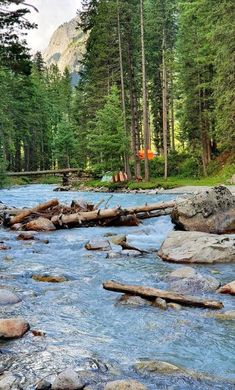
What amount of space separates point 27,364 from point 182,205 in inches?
362

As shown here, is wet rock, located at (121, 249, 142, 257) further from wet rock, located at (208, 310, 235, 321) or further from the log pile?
wet rock, located at (208, 310, 235, 321)

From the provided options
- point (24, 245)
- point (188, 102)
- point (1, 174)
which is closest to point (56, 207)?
point (24, 245)

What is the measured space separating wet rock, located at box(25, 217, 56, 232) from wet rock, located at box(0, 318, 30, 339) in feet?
30.3

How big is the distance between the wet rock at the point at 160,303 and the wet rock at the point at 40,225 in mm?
8566

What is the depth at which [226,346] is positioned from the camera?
5426 mm

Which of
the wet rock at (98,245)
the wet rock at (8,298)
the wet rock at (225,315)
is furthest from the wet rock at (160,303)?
the wet rock at (98,245)

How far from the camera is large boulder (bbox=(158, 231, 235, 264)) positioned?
1008 centimetres

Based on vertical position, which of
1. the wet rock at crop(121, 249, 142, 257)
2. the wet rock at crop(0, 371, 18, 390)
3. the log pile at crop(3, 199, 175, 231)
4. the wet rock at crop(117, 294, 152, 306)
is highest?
the log pile at crop(3, 199, 175, 231)

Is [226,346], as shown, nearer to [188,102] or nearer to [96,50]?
[188,102]

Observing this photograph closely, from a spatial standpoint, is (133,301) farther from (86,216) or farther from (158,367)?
(86,216)

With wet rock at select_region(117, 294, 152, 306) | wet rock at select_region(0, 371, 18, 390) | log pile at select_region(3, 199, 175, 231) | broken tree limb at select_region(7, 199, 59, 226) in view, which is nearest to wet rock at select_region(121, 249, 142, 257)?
wet rock at select_region(117, 294, 152, 306)

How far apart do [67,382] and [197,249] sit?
6469 millimetres

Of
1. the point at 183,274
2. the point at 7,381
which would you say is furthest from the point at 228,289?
the point at 7,381

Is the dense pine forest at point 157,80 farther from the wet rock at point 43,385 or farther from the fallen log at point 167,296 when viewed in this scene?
the wet rock at point 43,385
